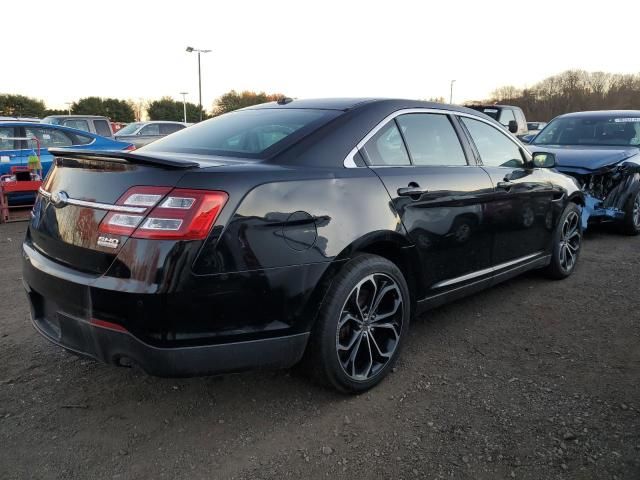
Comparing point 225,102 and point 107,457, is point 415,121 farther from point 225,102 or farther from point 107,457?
point 225,102

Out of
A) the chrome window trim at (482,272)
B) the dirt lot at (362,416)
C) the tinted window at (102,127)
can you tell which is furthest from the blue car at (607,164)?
the tinted window at (102,127)

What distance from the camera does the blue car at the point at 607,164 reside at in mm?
6375

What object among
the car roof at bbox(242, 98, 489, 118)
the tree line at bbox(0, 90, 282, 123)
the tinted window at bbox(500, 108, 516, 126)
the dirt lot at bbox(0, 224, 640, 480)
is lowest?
the dirt lot at bbox(0, 224, 640, 480)

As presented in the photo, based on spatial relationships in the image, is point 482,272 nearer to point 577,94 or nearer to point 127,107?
point 577,94

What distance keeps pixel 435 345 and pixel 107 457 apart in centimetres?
209

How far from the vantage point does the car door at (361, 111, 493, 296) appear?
2980 millimetres

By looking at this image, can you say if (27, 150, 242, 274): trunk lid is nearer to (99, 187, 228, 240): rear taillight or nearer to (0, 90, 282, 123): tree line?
(99, 187, 228, 240): rear taillight

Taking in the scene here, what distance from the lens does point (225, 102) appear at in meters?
57.5

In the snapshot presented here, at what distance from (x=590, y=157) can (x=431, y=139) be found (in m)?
4.02

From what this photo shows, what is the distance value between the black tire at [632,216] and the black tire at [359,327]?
511cm

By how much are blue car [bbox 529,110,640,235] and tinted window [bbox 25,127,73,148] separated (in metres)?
7.76

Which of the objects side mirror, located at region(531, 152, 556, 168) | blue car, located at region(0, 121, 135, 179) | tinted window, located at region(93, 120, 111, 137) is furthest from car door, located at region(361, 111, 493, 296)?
tinted window, located at region(93, 120, 111, 137)

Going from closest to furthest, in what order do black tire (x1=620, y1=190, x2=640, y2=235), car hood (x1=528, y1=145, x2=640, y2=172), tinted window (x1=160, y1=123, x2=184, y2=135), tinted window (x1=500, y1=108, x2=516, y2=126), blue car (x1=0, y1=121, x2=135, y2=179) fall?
car hood (x1=528, y1=145, x2=640, y2=172)
black tire (x1=620, y1=190, x2=640, y2=235)
blue car (x1=0, y1=121, x2=135, y2=179)
tinted window (x1=500, y1=108, x2=516, y2=126)
tinted window (x1=160, y1=123, x2=184, y2=135)

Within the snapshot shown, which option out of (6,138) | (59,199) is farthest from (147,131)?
(59,199)
